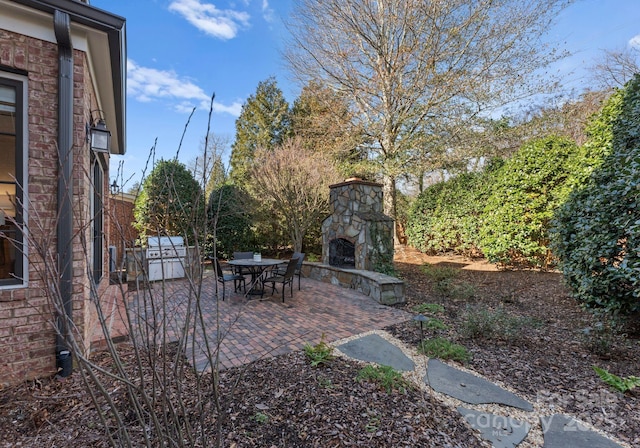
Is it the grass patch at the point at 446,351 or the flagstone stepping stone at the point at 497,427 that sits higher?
the grass patch at the point at 446,351

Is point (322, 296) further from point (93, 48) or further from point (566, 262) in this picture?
point (93, 48)

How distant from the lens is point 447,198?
9852 millimetres

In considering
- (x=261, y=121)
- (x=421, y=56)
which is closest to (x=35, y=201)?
(x=421, y=56)

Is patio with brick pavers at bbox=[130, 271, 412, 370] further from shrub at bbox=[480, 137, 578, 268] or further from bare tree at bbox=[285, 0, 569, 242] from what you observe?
bare tree at bbox=[285, 0, 569, 242]

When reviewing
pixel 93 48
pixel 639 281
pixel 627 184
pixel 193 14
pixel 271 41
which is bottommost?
pixel 639 281

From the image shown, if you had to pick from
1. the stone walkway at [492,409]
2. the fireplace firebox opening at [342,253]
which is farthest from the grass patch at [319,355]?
the fireplace firebox opening at [342,253]

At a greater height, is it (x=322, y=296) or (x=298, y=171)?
(x=298, y=171)

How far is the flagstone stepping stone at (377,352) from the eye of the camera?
313 cm

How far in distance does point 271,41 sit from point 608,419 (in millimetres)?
13190

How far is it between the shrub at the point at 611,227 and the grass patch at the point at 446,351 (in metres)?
1.73

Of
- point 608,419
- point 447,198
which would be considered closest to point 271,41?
point 447,198

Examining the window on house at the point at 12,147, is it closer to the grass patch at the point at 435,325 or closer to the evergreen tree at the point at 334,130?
the grass patch at the point at 435,325

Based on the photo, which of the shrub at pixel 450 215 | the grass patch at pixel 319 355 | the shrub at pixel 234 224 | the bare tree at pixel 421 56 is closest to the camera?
the grass patch at pixel 319 355

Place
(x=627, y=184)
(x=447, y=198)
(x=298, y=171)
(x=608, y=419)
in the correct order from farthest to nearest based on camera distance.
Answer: (x=447, y=198) < (x=298, y=171) < (x=627, y=184) < (x=608, y=419)
